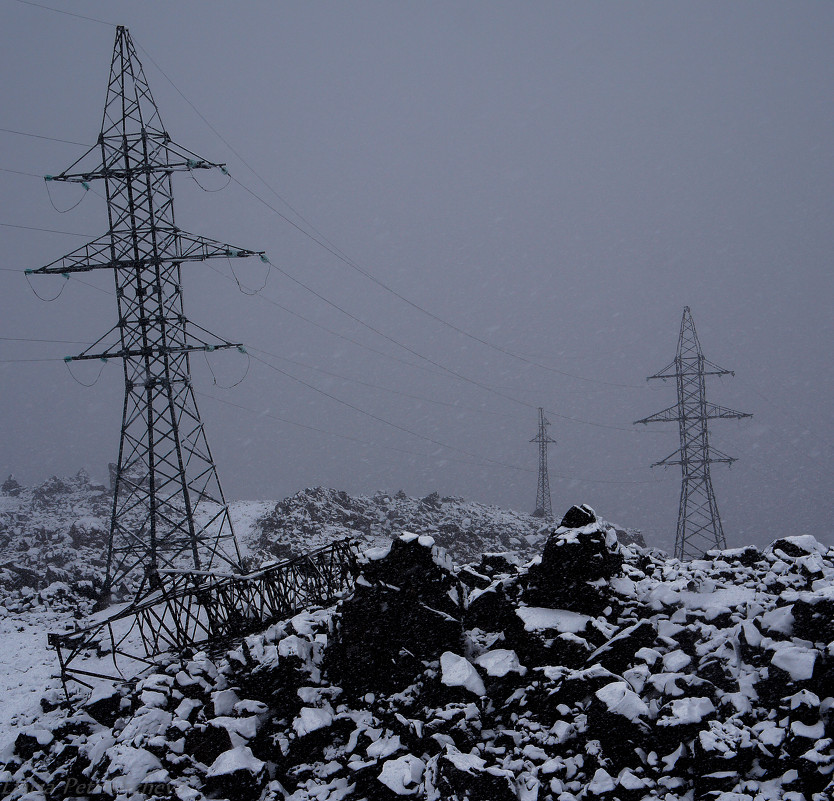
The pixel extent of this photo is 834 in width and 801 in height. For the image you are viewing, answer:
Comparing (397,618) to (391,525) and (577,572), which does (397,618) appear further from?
(391,525)

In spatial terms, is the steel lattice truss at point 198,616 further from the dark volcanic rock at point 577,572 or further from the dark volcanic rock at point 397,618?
the dark volcanic rock at point 577,572

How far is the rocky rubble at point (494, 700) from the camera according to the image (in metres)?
8.05


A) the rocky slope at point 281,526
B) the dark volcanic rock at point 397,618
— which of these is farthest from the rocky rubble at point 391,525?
the dark volcanic rock at point 397,618

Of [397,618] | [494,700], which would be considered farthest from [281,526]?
[494,700]

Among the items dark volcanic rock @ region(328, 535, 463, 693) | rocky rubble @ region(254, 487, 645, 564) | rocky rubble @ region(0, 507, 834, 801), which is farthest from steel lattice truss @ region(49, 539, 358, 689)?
rocky rubble @ region(254, 487, 645, 564)

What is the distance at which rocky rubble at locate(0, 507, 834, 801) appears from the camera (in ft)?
26.4

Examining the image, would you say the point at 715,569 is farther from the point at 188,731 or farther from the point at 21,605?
the point at 21,605

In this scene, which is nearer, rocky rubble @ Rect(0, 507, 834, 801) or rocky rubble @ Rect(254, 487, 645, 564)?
rocky rubble @ Rect(0, 507, 834, 801)

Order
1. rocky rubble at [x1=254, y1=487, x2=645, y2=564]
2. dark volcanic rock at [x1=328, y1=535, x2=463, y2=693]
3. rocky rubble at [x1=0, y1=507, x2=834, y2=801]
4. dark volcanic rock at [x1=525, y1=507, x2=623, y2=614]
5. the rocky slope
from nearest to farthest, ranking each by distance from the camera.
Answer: rocky rubble at [x1=0, y1=507, x2=834, y2=801] → dark volcanic rock at [x1=328, y1=535, x2=463, y2=693] → dark volcanic rock at [x1=525, y1=507, x2=623, y2=614] → the rocky slope → rocky rubble at [x1=254, y1=487, x2=645, y2=564]

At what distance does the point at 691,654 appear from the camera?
Result: 10.2 meters

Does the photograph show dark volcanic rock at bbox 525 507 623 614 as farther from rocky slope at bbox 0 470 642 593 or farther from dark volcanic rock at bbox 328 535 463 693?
rocky slope at bbox 0 470 642 593

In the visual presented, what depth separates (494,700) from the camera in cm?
983

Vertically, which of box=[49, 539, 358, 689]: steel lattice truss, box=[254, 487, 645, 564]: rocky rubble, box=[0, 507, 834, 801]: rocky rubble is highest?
box=[254, 487, 645, 564]: rocky rubble

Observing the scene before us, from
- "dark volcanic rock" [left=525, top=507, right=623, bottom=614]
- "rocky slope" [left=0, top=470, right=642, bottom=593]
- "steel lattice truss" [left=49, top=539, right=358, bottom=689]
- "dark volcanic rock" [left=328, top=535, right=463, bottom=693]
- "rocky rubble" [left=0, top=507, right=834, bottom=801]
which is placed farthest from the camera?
"rocky slope" [left=0, top=470, right=642, bottom=593]
